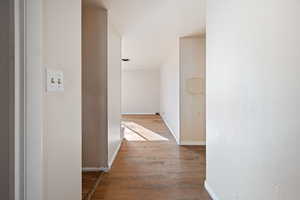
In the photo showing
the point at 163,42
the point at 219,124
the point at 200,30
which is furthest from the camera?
the point at 163,42

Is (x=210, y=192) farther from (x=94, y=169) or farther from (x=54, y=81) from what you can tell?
(x=54, y=81)

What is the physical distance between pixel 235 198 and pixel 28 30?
187 centimetres

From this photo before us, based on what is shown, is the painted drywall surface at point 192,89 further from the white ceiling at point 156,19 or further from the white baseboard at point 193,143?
the white ceiling at point 156,19

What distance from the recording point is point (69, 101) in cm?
137

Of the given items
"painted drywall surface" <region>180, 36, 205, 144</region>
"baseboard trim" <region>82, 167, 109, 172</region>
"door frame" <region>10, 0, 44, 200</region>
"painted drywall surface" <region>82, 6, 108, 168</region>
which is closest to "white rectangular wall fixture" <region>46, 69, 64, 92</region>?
"door frame" <region>10, 0, 44, 200</region>

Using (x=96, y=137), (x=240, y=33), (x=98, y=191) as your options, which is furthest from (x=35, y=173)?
(x=96, y=137)

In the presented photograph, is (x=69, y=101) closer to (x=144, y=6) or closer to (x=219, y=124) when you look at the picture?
(x=219, y=124)

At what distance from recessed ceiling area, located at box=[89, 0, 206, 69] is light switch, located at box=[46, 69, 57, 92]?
86.6 inches

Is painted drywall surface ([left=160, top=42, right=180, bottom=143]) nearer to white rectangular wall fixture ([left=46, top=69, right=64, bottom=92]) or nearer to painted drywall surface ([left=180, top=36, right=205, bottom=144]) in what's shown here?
painted drywall surface ([left=180, top=36, right=205, bottom=144])

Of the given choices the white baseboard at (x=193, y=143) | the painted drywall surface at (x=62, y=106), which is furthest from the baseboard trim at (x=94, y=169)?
the white baseboard at (x=193, y=143)

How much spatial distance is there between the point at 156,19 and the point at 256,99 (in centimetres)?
270

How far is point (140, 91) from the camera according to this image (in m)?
12.0

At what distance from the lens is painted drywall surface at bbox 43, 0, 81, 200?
108 cm

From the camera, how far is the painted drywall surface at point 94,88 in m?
3.27
